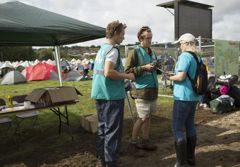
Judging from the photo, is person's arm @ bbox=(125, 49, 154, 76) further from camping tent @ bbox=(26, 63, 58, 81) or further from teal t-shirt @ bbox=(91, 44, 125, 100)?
camping tent @ bbox=(26, 63, 58, 81)

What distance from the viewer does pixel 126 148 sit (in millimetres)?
4980

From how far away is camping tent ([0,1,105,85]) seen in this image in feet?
15.3

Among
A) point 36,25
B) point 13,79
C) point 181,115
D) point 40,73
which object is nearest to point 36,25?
point 36,25

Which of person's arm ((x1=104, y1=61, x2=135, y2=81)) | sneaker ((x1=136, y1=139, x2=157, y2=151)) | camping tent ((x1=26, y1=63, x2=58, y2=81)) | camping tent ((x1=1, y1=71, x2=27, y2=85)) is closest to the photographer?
person's arm ((x1=104, y1=61, x2=135, y2=81))

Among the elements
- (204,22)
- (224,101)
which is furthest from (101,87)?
(204,22)

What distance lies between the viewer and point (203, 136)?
5.67m

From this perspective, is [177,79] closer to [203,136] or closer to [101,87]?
[101,87]

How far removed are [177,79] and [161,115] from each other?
13.6 feet

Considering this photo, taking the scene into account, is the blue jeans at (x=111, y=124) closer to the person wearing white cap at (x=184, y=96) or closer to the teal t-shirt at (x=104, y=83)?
the teal t-shirt at (x=104, y=83)

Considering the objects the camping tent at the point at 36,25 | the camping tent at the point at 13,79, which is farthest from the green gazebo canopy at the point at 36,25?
the camping tent at the point at 13,79

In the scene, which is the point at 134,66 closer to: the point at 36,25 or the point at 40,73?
the point at 36,25

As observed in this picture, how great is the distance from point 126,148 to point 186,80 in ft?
6.02

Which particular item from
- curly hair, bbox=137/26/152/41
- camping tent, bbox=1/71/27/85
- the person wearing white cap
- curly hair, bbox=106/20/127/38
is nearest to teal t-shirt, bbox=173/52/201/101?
the person wearing white cap

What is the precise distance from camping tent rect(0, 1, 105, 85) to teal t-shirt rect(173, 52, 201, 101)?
2.25m
